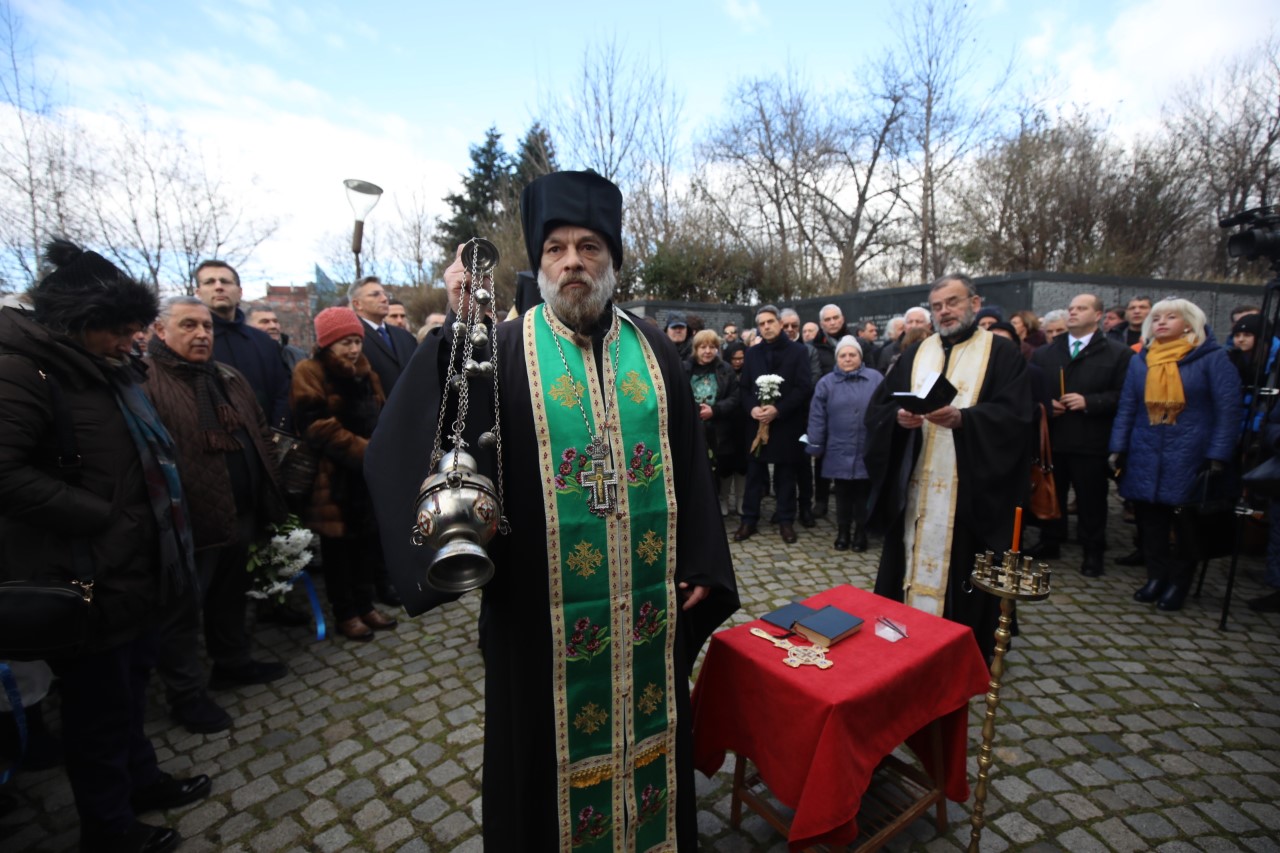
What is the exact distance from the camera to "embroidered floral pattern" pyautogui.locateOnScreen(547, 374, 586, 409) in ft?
6.77

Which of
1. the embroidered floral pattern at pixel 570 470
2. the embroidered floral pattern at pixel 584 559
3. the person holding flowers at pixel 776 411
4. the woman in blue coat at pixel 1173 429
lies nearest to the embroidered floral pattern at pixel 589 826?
the embroidered floral pattern at pixel 584 559

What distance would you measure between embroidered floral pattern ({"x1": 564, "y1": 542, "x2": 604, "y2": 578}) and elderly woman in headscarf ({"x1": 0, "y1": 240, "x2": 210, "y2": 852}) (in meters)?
1.81

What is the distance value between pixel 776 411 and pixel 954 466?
2.64m

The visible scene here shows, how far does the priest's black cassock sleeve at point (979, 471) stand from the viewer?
143 inches

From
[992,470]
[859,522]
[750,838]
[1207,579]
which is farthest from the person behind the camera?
[859,522]

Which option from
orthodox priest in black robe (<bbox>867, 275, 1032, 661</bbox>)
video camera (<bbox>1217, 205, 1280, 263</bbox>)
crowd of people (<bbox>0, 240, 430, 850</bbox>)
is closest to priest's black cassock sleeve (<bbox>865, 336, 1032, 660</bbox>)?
orthodox priest in black robe (<bbox>867, 275, 1032, 661</bbox>)

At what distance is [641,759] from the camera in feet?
7.22

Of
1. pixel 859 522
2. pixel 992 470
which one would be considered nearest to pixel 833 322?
pixel 859 522

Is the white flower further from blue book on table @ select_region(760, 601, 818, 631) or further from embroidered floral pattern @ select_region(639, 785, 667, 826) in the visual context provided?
embroidered floral pattern @ select_region(639, 785, 667, 826)

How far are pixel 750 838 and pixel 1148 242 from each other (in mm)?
20719

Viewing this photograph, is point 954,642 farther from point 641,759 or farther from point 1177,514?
point 1177,514

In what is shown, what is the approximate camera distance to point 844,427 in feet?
20.1

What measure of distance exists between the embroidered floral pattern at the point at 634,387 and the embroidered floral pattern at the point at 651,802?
4.57ft

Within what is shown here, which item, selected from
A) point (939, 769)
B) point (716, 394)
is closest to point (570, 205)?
point (939, 769)
